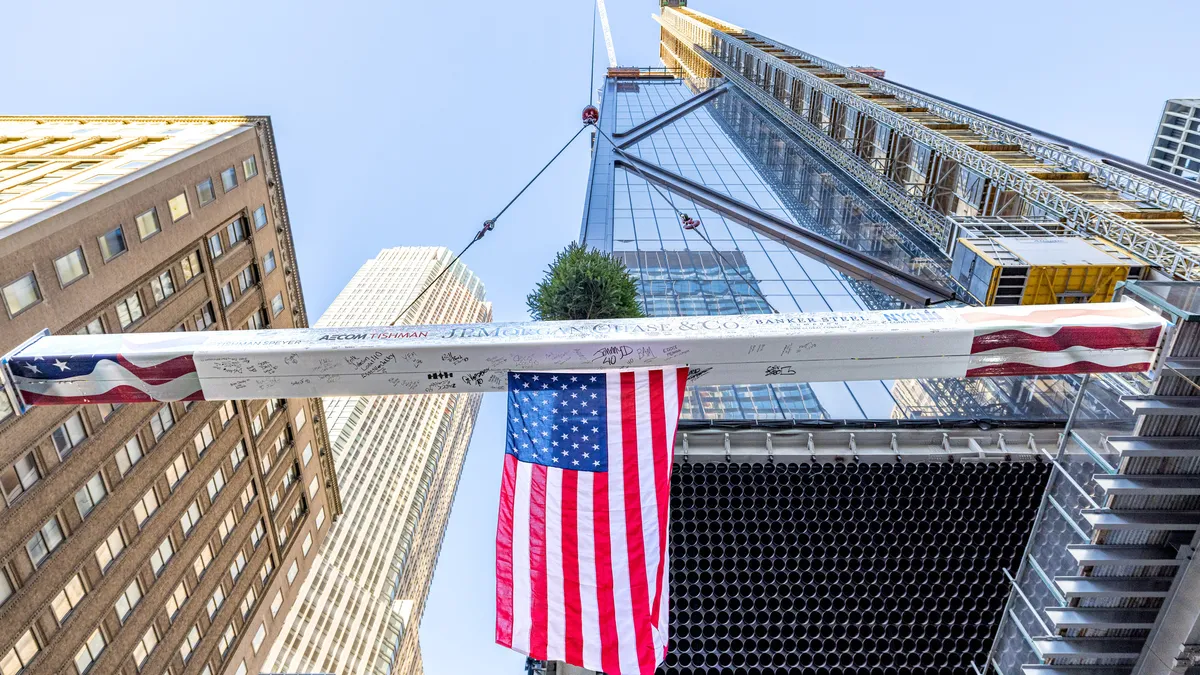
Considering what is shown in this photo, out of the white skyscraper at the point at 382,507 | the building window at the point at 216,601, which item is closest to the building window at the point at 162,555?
the building window at the point at 216,601

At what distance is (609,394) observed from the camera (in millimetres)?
7469

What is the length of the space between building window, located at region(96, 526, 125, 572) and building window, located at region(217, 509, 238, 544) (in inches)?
281

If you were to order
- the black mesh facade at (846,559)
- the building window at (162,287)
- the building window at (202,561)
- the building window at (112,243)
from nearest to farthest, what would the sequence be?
the black mesh facade at (846,559) < the building window at (112,243) < the building window at (162,287) < the building window at (202,561)

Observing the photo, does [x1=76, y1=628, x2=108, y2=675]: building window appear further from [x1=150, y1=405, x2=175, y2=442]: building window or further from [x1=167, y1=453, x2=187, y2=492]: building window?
[x1=150, y1=405, x2=175, y2=442]: building window

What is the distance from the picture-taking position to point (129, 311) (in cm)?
2552

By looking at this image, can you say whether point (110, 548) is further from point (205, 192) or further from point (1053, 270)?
point (1053, 270)

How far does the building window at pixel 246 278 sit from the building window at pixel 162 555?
13645 mm

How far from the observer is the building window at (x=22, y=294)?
1934 cm

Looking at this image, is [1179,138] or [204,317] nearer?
[204,317]

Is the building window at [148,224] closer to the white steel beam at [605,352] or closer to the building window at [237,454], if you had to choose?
the building window at [237,454]

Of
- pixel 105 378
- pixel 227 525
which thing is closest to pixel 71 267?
pixel 227 525

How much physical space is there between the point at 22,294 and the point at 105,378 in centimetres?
1807

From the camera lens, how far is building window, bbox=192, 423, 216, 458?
101ft

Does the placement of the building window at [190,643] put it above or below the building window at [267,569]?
above
